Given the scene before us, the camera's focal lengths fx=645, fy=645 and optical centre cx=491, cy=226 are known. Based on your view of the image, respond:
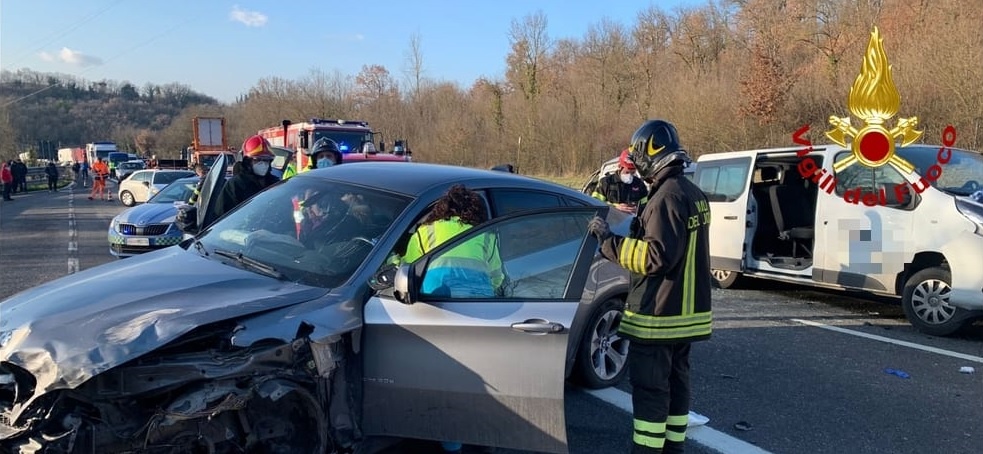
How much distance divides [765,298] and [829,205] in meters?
1.66

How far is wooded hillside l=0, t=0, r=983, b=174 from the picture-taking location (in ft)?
58.1

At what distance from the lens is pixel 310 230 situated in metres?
3.65

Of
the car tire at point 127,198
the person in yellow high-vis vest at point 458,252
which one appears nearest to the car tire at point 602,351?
the person in yellow high-vis vest at point 458,252

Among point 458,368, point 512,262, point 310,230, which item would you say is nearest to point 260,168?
point 310,230

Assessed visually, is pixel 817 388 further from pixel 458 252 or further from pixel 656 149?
pixel 458 252

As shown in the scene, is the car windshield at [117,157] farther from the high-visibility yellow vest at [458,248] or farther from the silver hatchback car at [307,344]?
the high-visibility yellow vest at [458,248]

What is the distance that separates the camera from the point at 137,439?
2.51 m

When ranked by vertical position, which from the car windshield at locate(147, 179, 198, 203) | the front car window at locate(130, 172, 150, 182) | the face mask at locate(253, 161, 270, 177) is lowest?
the car windshield at locate(147, 179, 198, 203)

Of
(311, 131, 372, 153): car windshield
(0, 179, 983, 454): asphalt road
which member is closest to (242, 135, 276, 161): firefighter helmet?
(0, 179, 983, 454): asphalt road

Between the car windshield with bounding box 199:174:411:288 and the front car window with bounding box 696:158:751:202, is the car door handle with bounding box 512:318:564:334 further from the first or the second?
the front car window with bounding box 696:158:751:202

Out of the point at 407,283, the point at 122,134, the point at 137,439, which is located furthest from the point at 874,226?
the point at 122,134

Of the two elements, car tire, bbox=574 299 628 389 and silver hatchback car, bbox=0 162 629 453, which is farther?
car tire, bbox=574 299 628 389

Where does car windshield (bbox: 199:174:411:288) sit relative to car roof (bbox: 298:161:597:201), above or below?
below

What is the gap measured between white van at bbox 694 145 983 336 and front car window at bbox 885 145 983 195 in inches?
0.5
